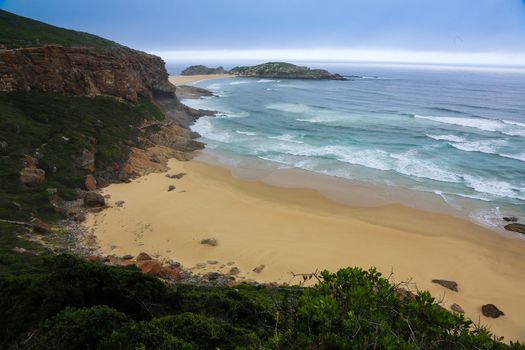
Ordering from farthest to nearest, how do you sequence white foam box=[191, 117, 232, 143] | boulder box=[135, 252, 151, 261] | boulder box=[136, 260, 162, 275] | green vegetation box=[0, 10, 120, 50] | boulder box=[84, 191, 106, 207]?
white foam box=[191, 117, 232, 143] < green vegetation box=[0, 10, 120, 50] < boulder box=[84, 191, 106, 207] < boulder box=[135, 252, 151, 261] < boulder box=[136, 260, 162, 275]

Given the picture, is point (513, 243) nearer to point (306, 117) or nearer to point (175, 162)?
point (175, 162)

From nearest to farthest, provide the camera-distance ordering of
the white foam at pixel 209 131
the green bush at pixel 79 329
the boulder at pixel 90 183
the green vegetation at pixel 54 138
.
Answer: the green bush at pixel 79 329 < the green vegetation at pixel 54 138 < the boulder at pixel 90 183 < the white foam at pixel 209 131

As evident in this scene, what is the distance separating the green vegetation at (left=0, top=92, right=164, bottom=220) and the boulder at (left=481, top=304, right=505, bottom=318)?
21.7m

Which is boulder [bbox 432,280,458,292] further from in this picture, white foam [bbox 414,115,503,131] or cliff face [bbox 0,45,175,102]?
white foam [bbox 414,115,503,131]

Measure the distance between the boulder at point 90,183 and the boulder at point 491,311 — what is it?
23.1 meters

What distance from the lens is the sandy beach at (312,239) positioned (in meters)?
16.7

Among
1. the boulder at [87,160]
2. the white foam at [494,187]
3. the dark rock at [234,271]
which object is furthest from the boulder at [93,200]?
the white foam at [494,187]

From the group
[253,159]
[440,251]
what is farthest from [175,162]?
[440,251]

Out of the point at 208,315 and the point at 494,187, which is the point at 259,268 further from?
the point at 494,187

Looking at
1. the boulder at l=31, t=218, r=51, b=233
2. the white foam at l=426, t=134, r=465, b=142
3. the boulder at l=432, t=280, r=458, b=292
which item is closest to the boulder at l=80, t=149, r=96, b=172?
the boulder at l=31, t=218, r=51, b=233

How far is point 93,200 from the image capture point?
21.9 metres

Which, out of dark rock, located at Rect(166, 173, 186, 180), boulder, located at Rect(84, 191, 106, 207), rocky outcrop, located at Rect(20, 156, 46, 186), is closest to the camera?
rocky outcrop, located at Rect(20, 156, 46, 186)

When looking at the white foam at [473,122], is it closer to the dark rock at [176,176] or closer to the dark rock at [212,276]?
the dark rock at [176,176]

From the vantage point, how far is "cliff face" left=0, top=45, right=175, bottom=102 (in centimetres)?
2866
